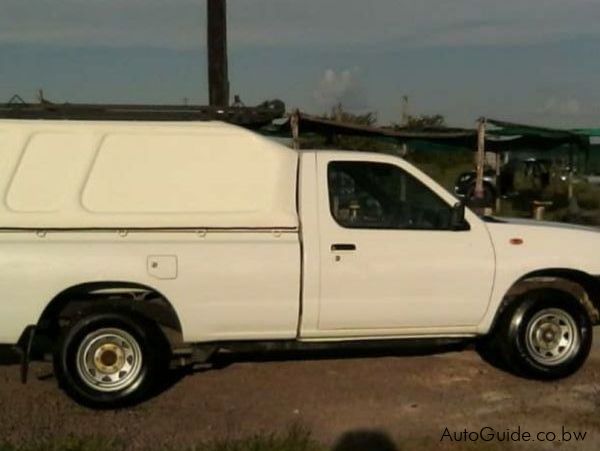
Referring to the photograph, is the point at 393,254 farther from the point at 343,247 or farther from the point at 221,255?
the point at 221,255

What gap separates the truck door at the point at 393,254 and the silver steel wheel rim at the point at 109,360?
142cm

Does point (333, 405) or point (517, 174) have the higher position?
point (517, 174)

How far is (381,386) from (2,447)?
9.85ft

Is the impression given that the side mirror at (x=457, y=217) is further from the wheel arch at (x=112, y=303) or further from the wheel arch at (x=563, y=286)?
the wheel arch at (x=112, y=303)

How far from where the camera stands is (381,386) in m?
7.15

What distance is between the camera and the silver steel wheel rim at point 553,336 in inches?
287

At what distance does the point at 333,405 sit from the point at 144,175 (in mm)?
2223

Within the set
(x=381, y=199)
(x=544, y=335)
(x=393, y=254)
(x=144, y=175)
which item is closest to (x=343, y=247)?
(x=393, y=254)

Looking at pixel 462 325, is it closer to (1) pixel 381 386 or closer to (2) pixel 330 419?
(1) pixel 381 386

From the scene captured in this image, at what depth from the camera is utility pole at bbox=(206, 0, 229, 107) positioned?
14742 millimetres

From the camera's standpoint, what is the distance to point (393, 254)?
6898mm

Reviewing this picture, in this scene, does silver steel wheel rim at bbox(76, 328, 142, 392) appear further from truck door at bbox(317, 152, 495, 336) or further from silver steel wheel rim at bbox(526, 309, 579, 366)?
silver steel wheel rim at bbox(526, 309, 579, 366)

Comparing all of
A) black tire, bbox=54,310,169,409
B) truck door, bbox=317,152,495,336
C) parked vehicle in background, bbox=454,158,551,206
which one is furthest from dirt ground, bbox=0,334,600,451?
parked vehicle in background, bbox=454,158,551,206

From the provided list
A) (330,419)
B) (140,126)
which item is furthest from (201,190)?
(330,419)
